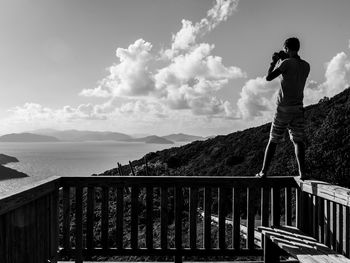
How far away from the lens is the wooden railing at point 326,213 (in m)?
3.46

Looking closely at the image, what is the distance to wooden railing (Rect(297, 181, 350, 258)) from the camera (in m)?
3.46

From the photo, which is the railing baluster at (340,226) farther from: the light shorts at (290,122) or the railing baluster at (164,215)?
the railing baluster at (164,215)

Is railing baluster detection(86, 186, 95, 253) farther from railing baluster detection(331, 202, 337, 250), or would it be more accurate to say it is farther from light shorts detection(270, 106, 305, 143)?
railing baluster detection(331, 202, 337, 250)

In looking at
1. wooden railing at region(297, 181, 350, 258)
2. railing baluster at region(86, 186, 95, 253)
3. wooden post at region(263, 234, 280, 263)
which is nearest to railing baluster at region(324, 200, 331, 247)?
wooden railing at region(297, 181, 350, 258)

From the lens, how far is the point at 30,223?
319cm

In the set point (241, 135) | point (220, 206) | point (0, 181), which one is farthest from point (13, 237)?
point (0, 181)

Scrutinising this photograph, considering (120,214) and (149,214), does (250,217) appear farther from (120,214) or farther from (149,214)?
(120,214)

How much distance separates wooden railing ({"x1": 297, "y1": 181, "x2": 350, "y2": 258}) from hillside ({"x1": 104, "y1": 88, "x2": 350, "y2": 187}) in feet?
13.8

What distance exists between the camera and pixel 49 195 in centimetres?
376

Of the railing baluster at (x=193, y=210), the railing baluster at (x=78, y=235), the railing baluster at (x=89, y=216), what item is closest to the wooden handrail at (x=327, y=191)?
the railing baluster at (x=193, y=210)

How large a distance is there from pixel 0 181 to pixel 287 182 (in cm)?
6822

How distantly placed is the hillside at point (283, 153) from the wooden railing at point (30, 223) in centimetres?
641

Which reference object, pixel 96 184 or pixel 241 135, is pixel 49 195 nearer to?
pixel 96 184

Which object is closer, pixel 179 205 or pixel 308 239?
pixel 308 239
